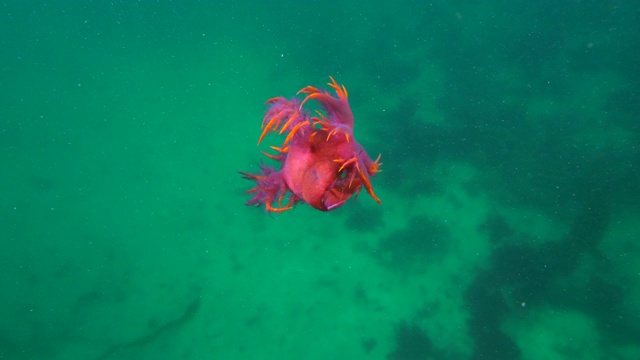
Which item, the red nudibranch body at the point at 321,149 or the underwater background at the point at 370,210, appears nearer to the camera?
the red nudibranch body at the point at 321,149

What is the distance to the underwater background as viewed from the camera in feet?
27.6

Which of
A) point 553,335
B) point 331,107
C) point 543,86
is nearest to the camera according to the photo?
point 331,107

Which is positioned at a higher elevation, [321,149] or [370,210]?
[321,149]

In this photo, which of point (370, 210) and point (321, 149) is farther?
point (370, 210)

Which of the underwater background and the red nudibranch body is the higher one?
the red nudibranch body

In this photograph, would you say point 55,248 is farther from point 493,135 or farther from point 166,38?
point 493,135

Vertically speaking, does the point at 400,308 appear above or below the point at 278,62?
below

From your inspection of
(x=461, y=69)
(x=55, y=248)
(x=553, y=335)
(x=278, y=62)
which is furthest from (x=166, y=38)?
(x=553, y=335)

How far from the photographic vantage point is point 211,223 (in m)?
10.0

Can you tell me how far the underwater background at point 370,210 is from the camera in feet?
27.6

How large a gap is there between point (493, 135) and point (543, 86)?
2.63 metres

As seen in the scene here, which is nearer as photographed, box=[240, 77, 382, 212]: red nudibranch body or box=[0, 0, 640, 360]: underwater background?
box=[240, 77, 382, 212]: red nudibranch body

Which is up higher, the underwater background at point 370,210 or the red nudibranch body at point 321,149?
the red nudibranch body at point 321,149

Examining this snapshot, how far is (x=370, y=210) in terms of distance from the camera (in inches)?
388
